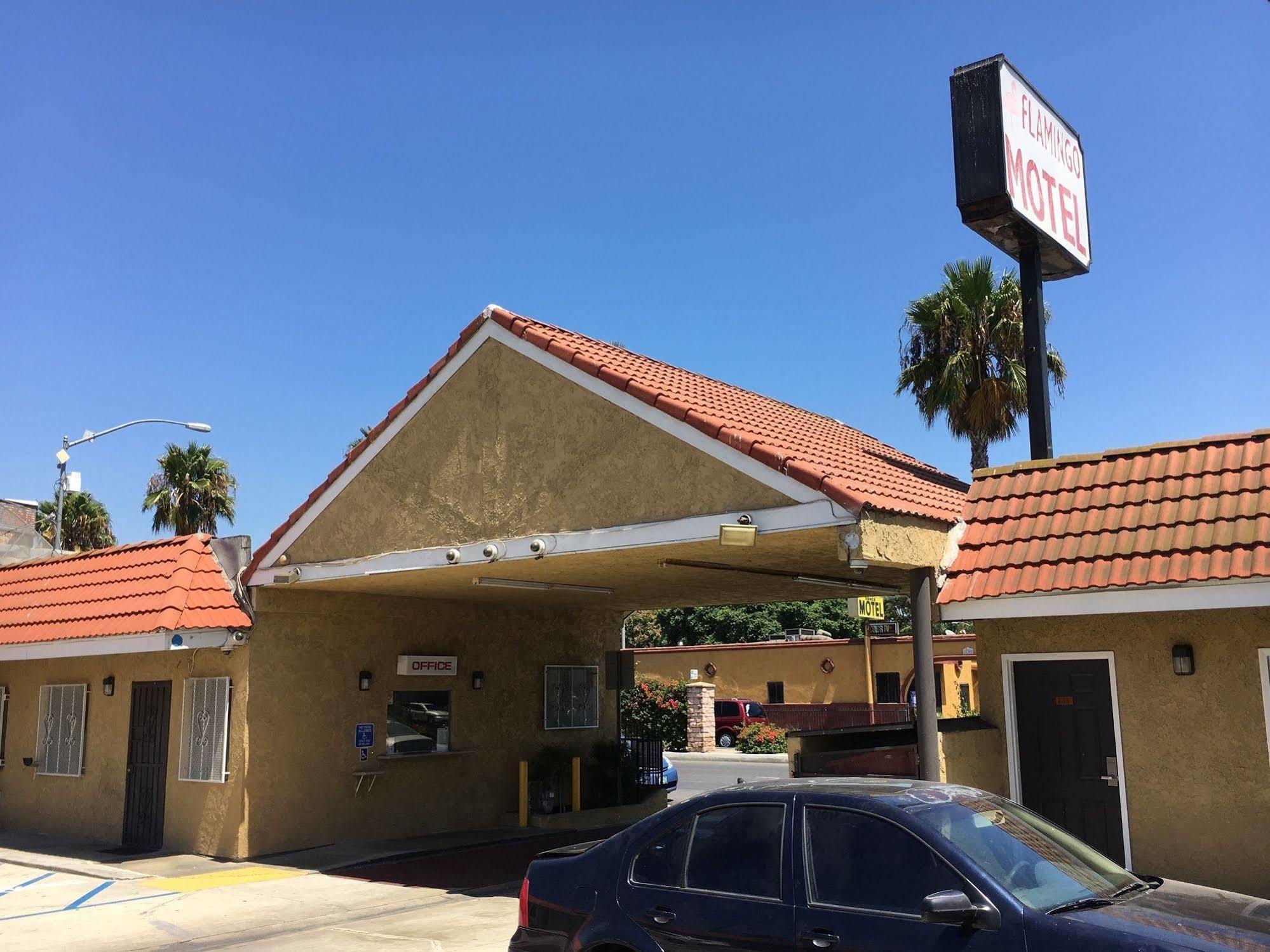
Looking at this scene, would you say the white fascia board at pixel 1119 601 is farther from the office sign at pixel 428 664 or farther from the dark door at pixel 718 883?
the office sign at pixel 428 664

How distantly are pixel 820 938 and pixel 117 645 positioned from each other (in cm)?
1223

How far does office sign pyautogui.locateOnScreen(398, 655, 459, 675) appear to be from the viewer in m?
16.2

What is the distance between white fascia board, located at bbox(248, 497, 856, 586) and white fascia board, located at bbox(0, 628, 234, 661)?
2.93 feet

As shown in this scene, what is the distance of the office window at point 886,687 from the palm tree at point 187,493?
22.3 metres

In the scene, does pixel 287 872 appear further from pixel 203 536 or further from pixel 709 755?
pixel 709 755

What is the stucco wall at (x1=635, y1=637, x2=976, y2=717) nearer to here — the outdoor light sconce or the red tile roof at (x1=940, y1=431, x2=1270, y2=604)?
the red tile roof at (x1=940, y1=431, x2=1270, y2=604)

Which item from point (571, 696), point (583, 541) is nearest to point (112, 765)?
point (571, 696)

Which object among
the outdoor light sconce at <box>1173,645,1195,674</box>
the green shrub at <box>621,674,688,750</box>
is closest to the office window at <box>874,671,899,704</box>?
the green shrub at <box>621,674,688,750</box>

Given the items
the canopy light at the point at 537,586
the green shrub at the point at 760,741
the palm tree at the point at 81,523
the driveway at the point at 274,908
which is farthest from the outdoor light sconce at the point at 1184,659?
the palm tree at the point at 81,523

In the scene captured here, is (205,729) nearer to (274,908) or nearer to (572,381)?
(274,908)

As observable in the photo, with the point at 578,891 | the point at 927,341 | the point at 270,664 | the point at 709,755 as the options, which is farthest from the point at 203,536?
the point at 709,755

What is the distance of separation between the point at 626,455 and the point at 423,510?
3.07 metres

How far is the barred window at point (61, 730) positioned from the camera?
1628 cm

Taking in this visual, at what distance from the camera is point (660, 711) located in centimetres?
3531
